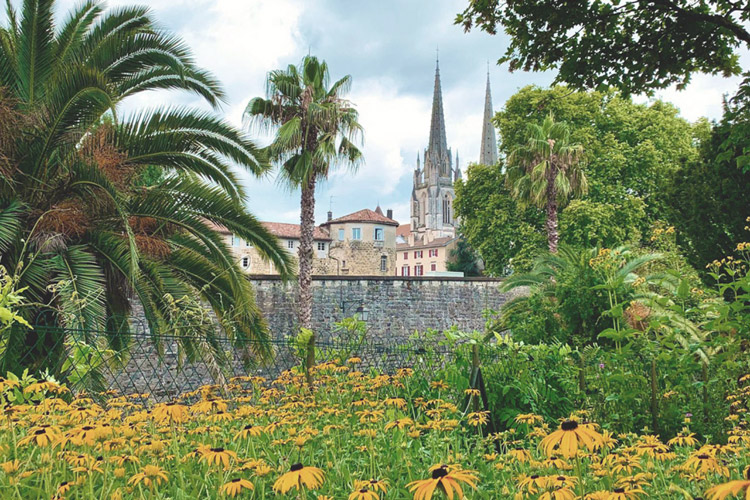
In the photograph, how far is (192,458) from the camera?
230 cm

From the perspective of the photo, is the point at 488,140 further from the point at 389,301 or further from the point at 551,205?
the point at 389,301

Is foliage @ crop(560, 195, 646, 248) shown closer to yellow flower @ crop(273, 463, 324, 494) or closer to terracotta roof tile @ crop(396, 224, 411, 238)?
yellow flower @ crop(273, 463, 324, 494)

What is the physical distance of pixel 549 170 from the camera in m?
17.0

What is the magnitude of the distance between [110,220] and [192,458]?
4818 mm

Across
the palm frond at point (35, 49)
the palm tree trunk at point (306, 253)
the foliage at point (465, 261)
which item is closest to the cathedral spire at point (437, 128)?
the foliage at point (465, 261)

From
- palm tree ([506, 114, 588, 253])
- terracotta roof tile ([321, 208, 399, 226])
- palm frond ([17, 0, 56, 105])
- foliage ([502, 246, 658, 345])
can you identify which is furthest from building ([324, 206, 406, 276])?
palm frond ([17, 0, 56, 105])

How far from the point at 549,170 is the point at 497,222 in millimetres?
3987

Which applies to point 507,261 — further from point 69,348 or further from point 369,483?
point 369,483

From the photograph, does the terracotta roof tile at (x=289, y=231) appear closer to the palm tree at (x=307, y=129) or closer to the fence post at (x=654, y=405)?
the palm tree at (x=307, y=129)

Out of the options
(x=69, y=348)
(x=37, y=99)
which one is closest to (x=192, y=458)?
(x=69, y=348)

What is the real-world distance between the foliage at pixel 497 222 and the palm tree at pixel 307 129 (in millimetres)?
7586

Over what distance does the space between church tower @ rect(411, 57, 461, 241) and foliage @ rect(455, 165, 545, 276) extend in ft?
169

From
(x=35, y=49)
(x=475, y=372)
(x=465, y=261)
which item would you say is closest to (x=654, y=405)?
(x=475, y=372)

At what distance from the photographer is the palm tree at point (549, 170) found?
16750 millimetres
